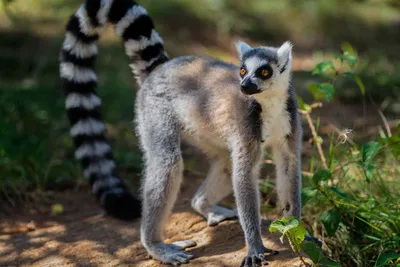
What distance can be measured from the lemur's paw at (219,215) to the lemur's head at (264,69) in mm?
1259

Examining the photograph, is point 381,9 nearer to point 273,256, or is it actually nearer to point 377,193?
point 377,193

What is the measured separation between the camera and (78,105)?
5.03 metres

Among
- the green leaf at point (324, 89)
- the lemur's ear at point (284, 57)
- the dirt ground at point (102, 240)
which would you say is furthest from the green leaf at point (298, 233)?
the green leaf at point (324, 89)

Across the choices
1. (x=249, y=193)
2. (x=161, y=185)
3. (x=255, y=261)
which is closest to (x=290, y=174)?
(x=249, y=193)

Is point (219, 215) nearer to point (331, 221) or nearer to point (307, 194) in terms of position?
point (307, 194)

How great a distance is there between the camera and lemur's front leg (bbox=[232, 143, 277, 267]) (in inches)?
152

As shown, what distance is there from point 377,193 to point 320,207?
0.52 meters

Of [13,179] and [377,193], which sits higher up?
[13,179]

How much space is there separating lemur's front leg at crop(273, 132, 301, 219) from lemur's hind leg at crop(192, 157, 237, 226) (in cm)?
61

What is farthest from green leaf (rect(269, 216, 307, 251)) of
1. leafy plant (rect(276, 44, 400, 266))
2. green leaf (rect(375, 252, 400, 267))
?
green leaf (rect(375, 252, 400, 267))

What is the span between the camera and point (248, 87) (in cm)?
374

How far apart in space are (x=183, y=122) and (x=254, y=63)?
32.4 inches

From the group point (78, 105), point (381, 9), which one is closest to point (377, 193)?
point (78, 105)

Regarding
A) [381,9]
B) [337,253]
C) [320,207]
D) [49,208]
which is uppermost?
[381,9]
